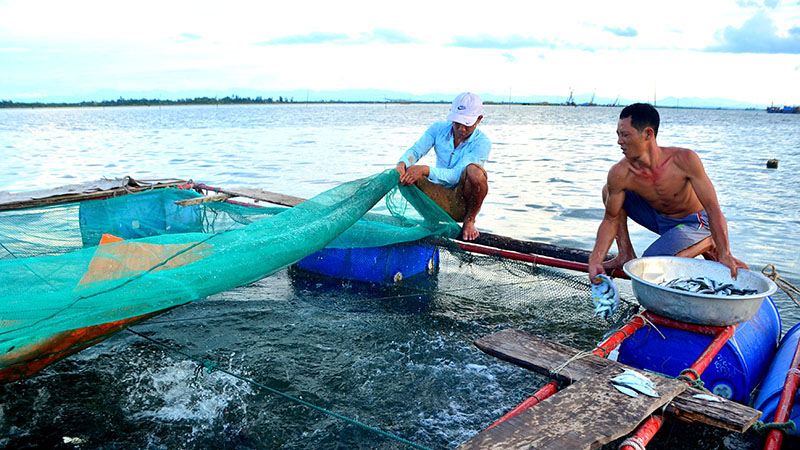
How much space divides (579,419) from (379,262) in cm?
328

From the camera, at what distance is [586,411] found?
2186 millimetres

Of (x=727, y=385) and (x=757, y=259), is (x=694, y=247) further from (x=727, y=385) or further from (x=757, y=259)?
(x=757, y=259)

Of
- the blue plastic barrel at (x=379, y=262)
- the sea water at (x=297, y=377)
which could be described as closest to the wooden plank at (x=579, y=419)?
the sea water at (x=297, y=377)

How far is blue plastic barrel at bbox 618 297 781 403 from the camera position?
307 centimetres

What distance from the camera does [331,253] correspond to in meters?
5.54

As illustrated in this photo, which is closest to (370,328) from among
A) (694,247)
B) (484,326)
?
(484,326)

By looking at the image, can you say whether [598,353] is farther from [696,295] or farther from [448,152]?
[448,152]

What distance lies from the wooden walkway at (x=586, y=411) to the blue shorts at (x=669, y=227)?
177cm

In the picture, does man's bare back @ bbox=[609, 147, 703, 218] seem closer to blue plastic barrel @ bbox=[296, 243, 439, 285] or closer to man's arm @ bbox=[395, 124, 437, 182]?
man's arm @ bbox=[395, 124, 437, 182]

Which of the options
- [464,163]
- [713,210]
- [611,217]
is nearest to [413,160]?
[464,163]

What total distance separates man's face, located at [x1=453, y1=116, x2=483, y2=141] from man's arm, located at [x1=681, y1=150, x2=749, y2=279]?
1994 millimetres

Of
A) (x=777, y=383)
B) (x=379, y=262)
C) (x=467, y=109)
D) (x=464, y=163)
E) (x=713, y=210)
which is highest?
(x=467, y=109)

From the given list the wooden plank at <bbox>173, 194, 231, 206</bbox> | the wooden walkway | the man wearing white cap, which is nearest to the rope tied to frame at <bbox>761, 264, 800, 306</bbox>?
the wooden walkway

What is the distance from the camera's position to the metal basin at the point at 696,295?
294 centimetres
